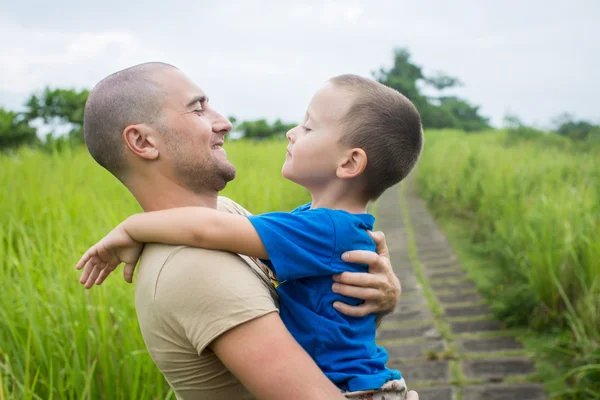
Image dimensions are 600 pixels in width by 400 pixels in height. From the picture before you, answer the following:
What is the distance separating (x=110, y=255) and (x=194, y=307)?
337 mm

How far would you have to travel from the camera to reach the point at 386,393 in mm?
1493

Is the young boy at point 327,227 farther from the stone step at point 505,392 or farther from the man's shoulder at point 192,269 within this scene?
the stone step at point 505,392

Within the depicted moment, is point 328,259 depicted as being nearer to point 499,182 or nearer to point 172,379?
point 172,379

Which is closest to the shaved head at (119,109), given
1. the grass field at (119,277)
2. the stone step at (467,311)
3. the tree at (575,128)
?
the grass field at (119,277)

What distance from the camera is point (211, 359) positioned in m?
1.32

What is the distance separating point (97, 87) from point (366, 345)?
939 millimetres

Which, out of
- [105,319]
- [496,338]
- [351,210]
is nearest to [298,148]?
[351,210]

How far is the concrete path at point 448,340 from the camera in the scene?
3439mm

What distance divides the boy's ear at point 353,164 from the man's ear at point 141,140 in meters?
0.50

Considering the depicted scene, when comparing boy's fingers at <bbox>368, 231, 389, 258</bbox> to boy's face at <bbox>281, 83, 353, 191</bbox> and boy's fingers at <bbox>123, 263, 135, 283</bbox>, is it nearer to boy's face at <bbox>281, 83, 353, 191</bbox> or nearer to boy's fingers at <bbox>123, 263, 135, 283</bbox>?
boy's face at <bbox>281, 83, 353, 191</bbox>

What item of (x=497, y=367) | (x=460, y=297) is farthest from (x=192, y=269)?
(x=460, y=297)

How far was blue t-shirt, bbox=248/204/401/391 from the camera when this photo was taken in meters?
1.38

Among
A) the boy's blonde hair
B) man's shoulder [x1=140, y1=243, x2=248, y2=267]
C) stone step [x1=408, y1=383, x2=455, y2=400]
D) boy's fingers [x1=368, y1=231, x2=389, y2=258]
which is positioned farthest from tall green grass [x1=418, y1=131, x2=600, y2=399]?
man's shoulder [x1=140, y1=243, x2=248, y2=267]

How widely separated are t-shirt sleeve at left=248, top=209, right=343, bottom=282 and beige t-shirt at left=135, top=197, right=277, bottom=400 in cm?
7
